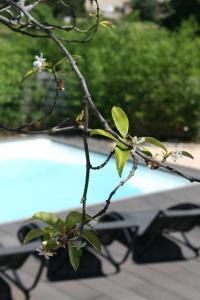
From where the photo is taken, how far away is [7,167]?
1251 cm

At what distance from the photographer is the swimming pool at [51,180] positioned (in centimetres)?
1034

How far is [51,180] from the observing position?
11.9 m

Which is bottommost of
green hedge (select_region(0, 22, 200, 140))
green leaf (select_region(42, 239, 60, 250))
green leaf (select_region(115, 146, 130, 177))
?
green leaf (select_region(42, 239, 60, 250))

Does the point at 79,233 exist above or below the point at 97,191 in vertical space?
above


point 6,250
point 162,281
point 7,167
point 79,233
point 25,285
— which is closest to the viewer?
point 79,233

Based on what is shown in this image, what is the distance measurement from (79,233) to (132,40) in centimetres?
1352

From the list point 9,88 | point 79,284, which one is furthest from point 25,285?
point 9,88

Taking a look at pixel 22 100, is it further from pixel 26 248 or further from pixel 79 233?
pixel 79 233

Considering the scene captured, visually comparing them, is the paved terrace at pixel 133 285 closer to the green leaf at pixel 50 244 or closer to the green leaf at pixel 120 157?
the green leaf at pixel 50 244

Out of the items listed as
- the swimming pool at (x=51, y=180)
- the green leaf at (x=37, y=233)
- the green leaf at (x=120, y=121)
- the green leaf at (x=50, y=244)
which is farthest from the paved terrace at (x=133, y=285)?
the green leaf at (x=120, y=121)

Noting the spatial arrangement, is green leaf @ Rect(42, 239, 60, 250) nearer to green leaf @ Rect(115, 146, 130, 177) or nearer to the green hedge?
green leaf @ Rect(115, 146, 130, 177)

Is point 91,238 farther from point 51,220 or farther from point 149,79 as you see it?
point 149,79

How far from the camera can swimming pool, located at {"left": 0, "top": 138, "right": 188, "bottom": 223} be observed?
10.3 m

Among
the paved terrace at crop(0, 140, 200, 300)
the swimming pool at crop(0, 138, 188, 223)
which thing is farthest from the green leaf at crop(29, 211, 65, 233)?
the swimming pool at crop(0, 138, 188, 223)
